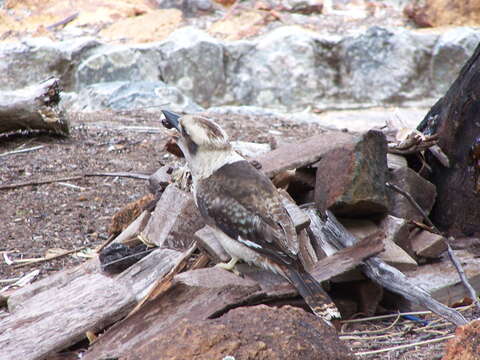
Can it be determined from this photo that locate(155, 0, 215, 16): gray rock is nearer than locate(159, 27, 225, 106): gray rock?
No

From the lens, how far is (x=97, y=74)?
32.8 ft

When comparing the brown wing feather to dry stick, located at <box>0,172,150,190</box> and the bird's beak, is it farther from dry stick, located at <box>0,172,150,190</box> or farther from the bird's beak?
dry stick, located at <box>0,172,150,190</box>

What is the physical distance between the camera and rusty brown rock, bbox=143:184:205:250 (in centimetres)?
379

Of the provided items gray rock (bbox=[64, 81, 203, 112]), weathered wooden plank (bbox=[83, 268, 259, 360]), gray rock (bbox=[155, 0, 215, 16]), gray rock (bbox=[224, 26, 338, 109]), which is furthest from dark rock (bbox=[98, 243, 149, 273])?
gray rock (bbox=[155, 0, 215, 16])

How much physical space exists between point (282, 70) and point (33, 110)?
17.1 feet

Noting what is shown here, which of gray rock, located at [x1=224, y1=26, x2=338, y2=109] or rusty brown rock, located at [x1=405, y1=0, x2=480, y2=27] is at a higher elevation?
rusty brown rock, located at [x1=405, y1=0, x2=480, y2=27]

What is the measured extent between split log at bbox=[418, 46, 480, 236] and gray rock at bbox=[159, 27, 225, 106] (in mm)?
6603

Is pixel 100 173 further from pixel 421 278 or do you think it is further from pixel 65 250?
pixel 421 278

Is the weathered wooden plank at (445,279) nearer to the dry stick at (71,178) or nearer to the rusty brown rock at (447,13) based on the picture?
the dry stick at (71,178)

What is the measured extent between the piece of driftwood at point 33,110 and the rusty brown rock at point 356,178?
3189 mm

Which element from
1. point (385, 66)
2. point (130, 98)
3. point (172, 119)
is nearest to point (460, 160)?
point (172, 119)

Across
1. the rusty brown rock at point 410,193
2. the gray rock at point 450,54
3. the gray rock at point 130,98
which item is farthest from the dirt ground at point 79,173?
the gray rock at point 450,54

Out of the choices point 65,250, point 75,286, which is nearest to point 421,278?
point 75,286

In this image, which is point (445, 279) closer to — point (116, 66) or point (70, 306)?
point (70, 306)
